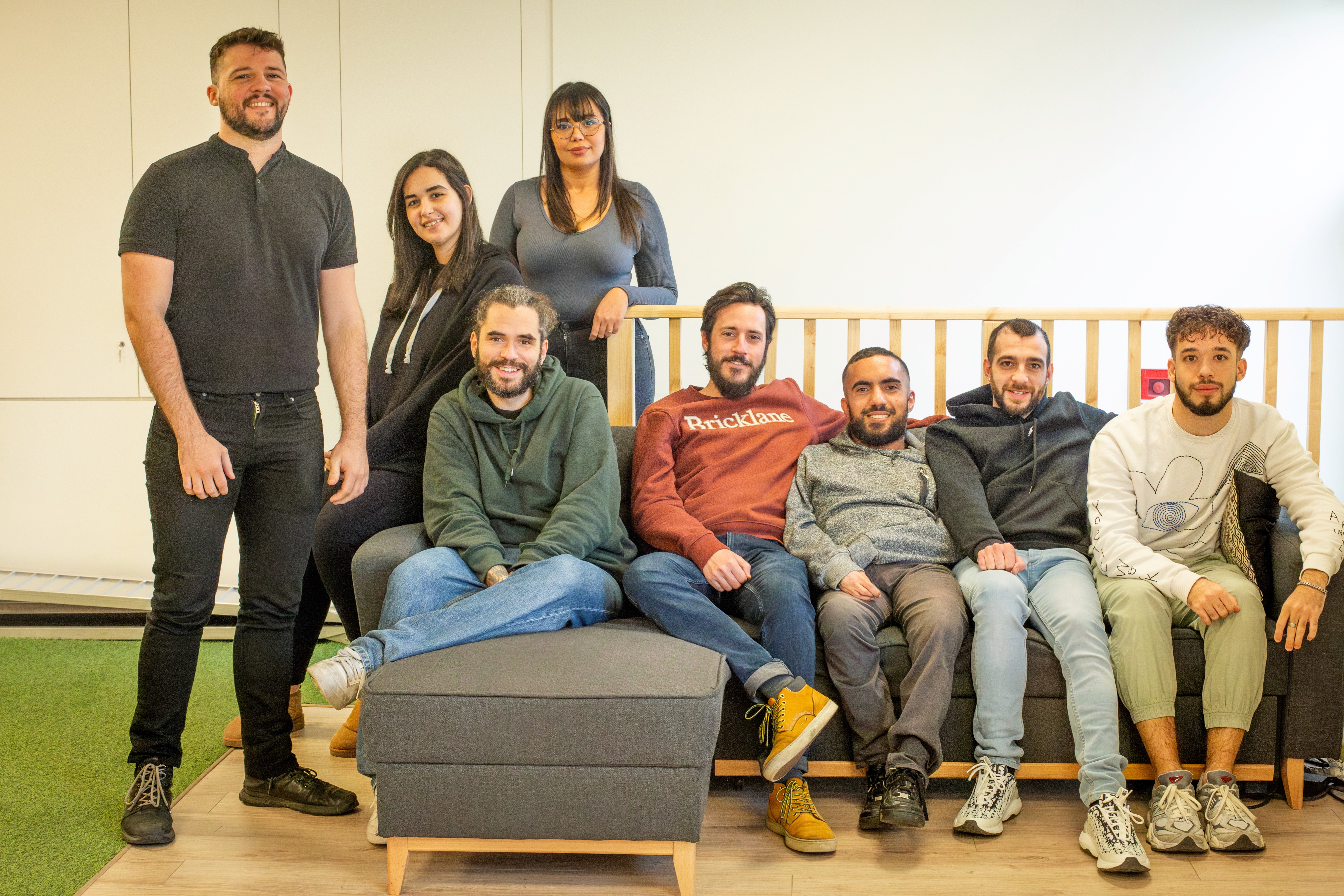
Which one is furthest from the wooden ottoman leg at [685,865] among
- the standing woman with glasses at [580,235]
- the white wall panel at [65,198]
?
the white wall panel at [65,198]

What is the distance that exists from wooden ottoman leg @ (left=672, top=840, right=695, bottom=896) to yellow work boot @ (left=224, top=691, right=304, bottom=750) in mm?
1039

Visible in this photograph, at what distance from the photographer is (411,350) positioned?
8.38ft

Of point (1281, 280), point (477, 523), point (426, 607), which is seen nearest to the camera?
point (426, 607)

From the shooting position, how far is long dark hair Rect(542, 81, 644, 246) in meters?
2.70

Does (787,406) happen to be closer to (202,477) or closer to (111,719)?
(202,477)

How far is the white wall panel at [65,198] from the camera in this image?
4031 millimetres

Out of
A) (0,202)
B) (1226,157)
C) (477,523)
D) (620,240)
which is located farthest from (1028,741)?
(0,202)

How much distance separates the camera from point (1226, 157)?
3.71m

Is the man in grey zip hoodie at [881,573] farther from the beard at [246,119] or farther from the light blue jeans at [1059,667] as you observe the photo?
the beard at [246,119]

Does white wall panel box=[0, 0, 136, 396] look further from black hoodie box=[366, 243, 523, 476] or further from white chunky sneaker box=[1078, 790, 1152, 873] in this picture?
white chunky sneaker box=[1078, 790, 1152, 873]

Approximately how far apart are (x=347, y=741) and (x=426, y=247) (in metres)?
1.32

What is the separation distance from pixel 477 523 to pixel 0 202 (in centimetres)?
335

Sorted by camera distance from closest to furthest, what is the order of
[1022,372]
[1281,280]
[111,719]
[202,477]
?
[202,477]
[1022,372]
[111,719]
[1281,280]

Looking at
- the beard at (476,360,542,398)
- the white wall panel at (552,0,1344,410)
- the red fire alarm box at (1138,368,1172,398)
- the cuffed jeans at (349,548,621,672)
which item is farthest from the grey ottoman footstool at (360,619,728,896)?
the white wall panel at (552,0,1344,410)
